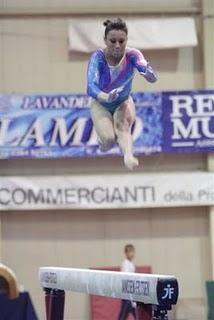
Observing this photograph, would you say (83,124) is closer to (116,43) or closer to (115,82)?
(115,82)

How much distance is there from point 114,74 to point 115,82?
0.07 metres

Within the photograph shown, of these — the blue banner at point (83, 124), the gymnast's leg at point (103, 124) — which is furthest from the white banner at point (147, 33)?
the gymnast's leg at point (103, 124)

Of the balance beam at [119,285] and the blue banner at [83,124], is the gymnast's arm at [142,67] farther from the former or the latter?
the blue banner at [83,124]

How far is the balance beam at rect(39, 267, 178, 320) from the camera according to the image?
5238 mm

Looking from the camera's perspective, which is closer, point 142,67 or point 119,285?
point 119,285

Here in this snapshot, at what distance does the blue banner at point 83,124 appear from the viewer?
1303 centimetres

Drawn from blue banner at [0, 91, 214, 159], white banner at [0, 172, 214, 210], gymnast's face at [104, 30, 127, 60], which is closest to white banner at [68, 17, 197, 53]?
blue banner at [0, 91, 214, 159]

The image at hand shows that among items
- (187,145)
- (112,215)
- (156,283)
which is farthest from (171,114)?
(156,283)

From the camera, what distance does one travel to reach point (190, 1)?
13641 mm

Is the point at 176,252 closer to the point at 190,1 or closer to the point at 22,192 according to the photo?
the point at 22,192

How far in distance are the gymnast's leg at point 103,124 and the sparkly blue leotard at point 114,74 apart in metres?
0.07

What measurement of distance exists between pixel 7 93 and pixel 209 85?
129 inches

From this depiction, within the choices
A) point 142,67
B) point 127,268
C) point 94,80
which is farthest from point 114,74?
point 127,268

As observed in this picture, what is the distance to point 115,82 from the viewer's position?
666cm
